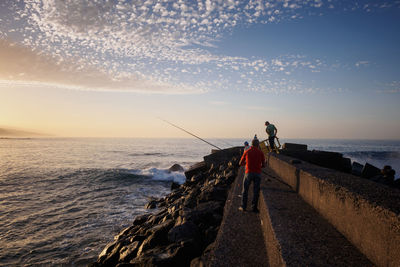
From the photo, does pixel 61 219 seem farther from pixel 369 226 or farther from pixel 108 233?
pixel 369 226

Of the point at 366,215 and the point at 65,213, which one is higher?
the point at 366,215

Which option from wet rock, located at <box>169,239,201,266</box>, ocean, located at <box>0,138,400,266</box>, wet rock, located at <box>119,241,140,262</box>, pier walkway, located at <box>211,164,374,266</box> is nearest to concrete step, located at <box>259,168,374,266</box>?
pier walkway, located at <box>211,164,374,266</box>

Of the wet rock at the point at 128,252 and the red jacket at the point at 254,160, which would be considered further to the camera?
the red jacket at the point at 254,160

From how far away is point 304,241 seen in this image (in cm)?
244

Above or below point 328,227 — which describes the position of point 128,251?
below

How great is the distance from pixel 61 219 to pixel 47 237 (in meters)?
1.60

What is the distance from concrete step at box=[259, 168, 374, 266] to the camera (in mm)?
2049

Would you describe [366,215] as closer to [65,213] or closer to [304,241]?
[304,241]

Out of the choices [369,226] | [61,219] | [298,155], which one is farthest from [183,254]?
[298,155]

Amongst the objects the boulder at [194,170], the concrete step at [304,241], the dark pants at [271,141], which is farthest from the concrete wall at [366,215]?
the boulder at [194,170]

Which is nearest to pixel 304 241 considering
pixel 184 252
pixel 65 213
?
pixel 184 252

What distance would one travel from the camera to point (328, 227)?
2.78m

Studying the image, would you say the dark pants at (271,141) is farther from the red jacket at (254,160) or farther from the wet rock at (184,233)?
the wet rock at (184,233)

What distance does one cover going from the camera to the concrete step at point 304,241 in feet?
6.72
